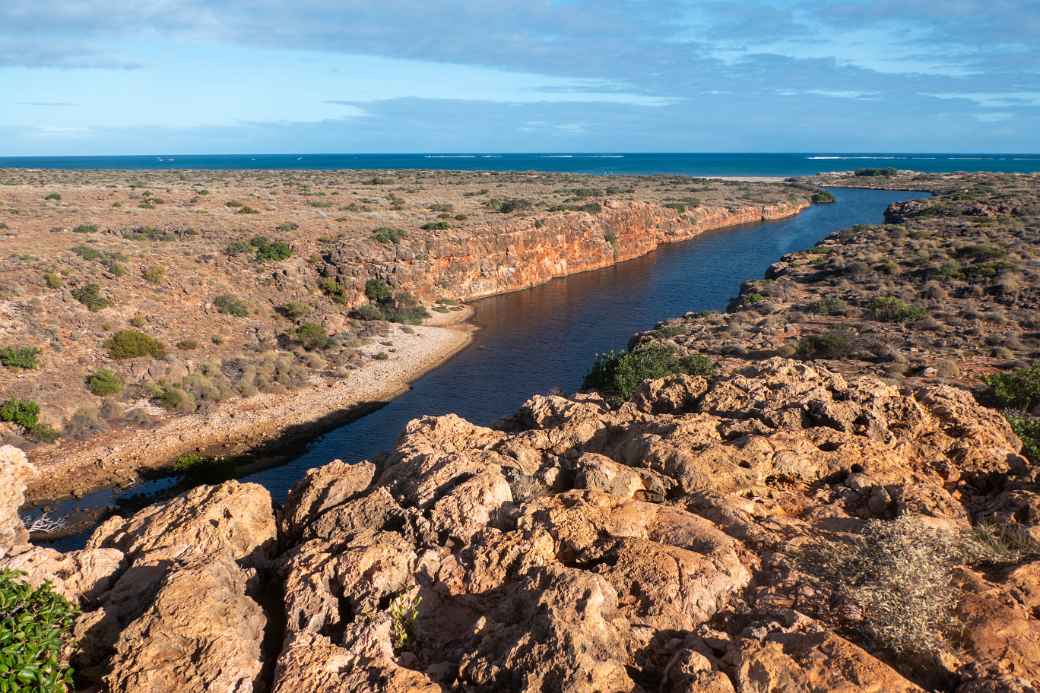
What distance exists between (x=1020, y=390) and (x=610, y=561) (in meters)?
16.7

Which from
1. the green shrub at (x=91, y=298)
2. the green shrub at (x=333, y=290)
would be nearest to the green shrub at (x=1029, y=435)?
the green shrub at (x=91, y=298)

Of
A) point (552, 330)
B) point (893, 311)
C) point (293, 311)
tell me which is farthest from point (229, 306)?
point (893, 311)

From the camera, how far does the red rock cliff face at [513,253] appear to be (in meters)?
47.6

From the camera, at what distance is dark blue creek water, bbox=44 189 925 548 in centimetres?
2780

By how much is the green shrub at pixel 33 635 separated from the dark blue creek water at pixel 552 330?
1499 cm

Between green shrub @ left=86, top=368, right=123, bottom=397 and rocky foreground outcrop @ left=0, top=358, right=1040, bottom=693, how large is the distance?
2048 cm

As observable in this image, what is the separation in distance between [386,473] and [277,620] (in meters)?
3.27

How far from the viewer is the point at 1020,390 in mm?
18703

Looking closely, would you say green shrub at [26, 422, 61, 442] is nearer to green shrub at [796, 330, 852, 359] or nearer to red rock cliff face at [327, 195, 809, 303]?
red rock cliff face at [327, 195, 809, 303]

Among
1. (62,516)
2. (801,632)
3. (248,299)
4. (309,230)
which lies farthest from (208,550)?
(309,230)

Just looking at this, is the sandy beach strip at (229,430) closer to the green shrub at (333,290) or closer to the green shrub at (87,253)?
the green shrub at (333,290)

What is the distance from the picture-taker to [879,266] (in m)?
45.9

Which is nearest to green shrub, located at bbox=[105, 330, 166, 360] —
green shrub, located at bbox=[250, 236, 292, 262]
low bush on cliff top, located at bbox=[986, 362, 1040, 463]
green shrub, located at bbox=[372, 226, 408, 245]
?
green shrub, located at bbox=[250, 236, 292, 262]

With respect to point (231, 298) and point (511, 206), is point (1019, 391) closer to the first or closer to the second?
point (231, 298)
